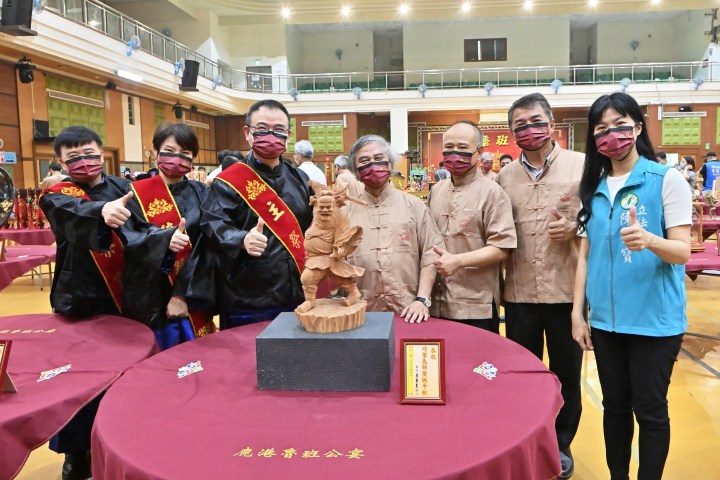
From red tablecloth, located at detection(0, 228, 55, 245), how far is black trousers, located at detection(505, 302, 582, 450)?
17.1 feet

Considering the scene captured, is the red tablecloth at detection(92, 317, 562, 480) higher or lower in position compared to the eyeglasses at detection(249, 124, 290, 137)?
lower

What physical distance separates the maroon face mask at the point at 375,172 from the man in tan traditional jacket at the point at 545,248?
593 mm

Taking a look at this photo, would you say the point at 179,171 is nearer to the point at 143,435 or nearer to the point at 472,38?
the point at 143,435

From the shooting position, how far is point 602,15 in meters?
18.7

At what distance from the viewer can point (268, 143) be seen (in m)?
2.17

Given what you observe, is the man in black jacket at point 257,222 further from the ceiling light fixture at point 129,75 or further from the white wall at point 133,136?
the white wall at point 133,136

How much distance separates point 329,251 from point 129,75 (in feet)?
34.2

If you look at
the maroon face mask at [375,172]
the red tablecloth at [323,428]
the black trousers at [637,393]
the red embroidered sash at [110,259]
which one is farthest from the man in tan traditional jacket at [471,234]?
the red embroidered sash at [110,259]

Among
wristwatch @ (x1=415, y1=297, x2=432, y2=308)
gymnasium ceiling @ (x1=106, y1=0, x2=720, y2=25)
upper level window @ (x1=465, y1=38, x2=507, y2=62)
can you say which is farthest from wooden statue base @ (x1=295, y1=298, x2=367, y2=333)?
upper level window @ (x1=465, y1=38, x2=507, y2=62)

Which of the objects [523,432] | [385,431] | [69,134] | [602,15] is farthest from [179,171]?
[602,15]

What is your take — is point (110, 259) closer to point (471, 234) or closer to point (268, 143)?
point (268, 143)

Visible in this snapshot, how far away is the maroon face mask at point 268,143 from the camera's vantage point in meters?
2.16

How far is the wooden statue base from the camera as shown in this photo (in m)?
1.58

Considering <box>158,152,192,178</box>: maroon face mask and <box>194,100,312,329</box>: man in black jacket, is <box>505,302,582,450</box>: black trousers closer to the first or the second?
<box>194,100,312,329</box>: man in black jacket
